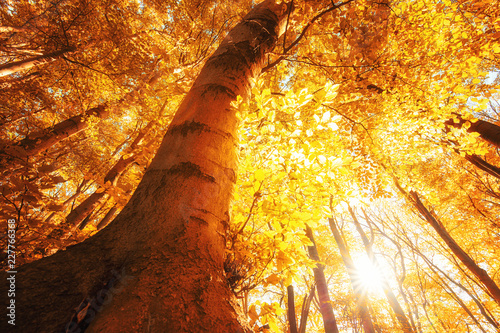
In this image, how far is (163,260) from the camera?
649 millimetres

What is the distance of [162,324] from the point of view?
0.51 meters

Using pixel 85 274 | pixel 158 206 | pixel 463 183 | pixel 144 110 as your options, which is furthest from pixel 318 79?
pixel 463 183

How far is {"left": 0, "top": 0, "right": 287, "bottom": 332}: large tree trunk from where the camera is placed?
0.53 meters

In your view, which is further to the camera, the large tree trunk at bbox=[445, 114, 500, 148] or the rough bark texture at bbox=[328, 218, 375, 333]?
the rough bark texture at bbox=[328, 218, 375, 333]

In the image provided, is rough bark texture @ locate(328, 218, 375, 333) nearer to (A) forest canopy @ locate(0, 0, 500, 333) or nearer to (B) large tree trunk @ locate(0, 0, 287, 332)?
(A) forest canopy @ locate(0, 0, 500, 333)

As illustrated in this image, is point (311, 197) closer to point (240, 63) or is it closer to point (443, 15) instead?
point (240, 63)

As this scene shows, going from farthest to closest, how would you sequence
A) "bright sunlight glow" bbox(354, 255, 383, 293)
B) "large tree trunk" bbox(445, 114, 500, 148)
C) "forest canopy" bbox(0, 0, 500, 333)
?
1. "bright sunlight glow" bbox(354, 255, 383, 293)
2. "large tree trunk" bbox(445, 114, 500, 148)
3. "forest canopy" bbox(0, 0, 500, 333)

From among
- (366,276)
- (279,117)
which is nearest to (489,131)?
(279,117)

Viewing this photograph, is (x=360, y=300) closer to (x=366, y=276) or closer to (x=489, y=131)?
(x=366, y=276)

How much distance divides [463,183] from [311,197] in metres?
9.27

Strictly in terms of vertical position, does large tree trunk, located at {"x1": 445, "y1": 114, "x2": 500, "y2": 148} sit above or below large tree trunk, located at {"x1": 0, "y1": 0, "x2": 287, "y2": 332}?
above

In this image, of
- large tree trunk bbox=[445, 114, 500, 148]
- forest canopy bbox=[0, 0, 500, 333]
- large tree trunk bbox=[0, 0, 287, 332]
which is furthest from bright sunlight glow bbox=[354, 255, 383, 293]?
large tree trunk bbox=[0, 0, 287, 332]

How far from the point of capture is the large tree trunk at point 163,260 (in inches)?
20.9

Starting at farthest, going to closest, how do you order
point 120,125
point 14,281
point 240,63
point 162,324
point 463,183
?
point 120,125 < point 463,183 < point 240,63 < point 14,281 < point 162,324
